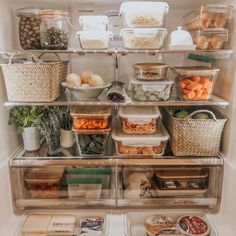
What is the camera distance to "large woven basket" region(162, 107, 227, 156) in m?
1.38

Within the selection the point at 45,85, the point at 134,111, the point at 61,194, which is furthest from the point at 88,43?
the point at 61,194

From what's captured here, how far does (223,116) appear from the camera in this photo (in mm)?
1463

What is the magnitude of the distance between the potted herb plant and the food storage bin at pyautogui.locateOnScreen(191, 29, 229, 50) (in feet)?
3.01

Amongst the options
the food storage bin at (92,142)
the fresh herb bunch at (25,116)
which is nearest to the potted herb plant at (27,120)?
the fresh herb bunch at (25,116)

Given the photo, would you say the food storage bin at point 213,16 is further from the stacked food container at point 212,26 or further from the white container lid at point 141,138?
the white container lid at point 141,138

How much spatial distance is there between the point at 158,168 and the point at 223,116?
0.45m

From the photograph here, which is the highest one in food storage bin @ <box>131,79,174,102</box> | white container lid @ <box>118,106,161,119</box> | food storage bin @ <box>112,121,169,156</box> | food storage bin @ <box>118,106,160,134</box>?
food storage bin @ <box>131,79,174,102</box>

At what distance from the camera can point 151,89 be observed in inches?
54.4

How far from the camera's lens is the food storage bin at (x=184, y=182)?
1511 millimetres

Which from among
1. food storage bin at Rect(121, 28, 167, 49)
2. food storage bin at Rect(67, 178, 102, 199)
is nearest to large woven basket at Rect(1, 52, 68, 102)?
food storage bin at Rect(121, 28, 167, 49)

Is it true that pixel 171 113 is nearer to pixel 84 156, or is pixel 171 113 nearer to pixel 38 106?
pixel 84 156

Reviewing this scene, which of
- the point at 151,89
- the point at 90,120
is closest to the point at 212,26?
the point at 151,89

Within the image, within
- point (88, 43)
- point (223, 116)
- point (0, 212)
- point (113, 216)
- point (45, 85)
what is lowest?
point (113, 216)

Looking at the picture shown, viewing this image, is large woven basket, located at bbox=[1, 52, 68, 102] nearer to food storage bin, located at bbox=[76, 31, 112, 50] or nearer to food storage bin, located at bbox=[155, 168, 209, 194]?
food storage bin, located at bbox=[76, 31, 112, 50]
